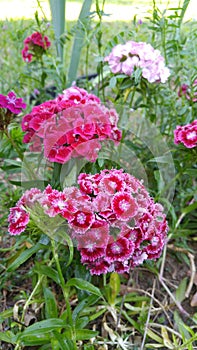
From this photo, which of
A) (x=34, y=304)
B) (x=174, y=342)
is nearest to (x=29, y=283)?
(x=34, y=304)

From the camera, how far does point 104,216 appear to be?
3.91 feet

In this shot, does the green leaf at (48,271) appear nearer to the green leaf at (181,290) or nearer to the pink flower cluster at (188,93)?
the green leaf at (181,290)

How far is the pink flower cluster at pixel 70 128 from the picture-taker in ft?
4.44

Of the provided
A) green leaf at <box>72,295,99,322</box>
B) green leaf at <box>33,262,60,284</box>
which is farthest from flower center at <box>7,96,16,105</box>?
green leaf at <box>72,295,99,322</box>

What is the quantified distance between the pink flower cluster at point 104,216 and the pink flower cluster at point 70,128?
4.4 inches

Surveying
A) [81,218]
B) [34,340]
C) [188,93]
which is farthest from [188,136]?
[34,340]

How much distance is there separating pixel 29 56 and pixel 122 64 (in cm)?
60

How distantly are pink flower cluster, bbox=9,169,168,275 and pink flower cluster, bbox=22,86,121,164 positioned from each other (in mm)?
112

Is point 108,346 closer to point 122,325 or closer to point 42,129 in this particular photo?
point 122,325

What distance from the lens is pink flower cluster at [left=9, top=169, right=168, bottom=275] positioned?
1.19 meters

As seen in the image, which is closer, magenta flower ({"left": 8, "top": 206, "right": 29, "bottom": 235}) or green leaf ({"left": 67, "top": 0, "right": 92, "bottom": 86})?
magenta flower ({"left": 8, "top": 206, "right": 29, "bottom": 235})

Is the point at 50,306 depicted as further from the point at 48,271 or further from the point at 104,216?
the point at 104,216

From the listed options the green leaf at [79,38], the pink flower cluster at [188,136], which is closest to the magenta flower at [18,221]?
the pink flower cluster at [188,136]

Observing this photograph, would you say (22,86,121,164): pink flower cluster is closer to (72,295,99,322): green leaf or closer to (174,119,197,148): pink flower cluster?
(174,119,197,148): pink flower cluster
